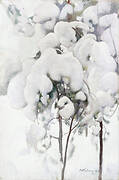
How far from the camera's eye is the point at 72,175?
69.2 inches

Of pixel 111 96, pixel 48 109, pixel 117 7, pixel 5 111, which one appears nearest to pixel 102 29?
pixel 117 7

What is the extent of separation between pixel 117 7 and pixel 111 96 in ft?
1.34

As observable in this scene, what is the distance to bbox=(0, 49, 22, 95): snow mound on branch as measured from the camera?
1.74 metres

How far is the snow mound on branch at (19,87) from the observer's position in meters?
1.73

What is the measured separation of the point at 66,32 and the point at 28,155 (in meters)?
0.59

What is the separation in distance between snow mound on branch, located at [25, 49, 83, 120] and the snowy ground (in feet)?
0.43

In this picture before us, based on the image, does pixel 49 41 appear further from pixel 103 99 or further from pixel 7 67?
pixel 103 99

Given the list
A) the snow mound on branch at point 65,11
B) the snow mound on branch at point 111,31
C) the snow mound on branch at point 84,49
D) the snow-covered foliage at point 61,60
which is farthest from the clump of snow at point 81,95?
the snow mound on branch at point 65,11

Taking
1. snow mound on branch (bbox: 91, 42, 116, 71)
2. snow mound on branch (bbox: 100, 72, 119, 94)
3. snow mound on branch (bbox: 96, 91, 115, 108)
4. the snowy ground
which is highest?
snow mound on branch (bbox: 91, 42, 116, 71)

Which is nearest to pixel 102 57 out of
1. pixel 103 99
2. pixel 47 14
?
pixel 103 99

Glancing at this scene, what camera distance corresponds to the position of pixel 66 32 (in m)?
1.73

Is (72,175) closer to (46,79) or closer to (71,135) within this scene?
(71,135)

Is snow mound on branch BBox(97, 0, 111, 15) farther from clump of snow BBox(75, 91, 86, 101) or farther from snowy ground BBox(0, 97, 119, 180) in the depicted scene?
snowy ground BBox(0, 97, 119, 180)

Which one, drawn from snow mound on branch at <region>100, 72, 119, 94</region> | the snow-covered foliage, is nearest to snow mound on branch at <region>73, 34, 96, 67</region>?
the snow-covered foliage
